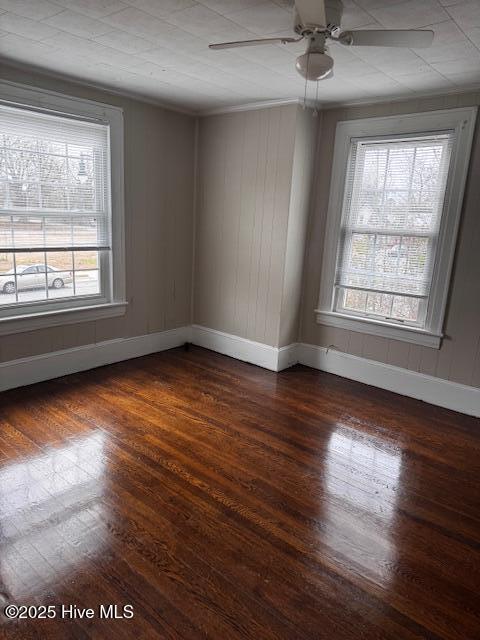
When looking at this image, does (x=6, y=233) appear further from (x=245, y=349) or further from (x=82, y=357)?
(x=245, y=349)

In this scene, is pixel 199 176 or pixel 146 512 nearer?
pixel 146 512

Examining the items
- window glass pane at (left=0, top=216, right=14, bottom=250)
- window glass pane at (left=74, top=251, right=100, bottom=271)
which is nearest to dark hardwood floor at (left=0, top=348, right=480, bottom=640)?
window glass pane at (left=74, top=251, right=100, bottom=271)

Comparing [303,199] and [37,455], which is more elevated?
[303,199]

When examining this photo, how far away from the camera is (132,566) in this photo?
1.90 meters

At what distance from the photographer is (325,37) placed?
2.10 m

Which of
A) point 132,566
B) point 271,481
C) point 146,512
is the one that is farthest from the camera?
point 271,481

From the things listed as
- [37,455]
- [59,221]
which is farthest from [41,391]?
[59,221]

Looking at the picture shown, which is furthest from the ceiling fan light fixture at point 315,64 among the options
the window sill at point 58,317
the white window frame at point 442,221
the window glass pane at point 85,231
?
the window sill at point 58,317

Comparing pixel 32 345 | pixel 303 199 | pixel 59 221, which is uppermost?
pixel 303 199

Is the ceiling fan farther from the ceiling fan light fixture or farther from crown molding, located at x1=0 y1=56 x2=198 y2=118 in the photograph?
crown molding, located at x1=0 y1=56 x2=198 y2=118

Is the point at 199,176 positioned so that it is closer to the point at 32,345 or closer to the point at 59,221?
the point at 59,221

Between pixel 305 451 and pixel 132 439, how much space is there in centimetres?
117

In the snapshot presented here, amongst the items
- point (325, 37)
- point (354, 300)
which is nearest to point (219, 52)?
point (325, 37)

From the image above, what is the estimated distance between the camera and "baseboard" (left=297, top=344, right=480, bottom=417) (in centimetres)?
365
